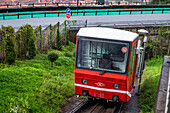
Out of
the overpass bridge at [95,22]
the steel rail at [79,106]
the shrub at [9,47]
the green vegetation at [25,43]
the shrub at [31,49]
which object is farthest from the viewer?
the overpass bridge at [95,22]

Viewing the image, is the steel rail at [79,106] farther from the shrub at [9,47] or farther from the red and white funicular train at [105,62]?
the shrub at [9,47]

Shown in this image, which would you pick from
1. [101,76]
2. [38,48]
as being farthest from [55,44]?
[101,76]

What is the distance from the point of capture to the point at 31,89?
10.6 metres

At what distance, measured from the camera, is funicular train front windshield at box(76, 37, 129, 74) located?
9055mm

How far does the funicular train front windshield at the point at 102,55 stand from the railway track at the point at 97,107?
2.03 meters

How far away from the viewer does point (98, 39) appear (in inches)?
361

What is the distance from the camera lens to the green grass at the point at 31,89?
355 inches

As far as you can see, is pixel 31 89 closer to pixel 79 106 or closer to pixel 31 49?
pixel 79 106

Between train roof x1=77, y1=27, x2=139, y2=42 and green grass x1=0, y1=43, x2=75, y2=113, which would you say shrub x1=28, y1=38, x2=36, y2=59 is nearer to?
green grass x1=0, y1=43, x2=75, y2=113

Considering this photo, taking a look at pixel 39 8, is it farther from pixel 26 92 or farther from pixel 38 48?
pixel 26 92

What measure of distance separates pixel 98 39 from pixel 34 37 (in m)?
8.67

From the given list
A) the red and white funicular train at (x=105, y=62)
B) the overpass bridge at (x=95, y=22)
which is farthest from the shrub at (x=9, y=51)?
the overpass bridge at (x=95, y=22)

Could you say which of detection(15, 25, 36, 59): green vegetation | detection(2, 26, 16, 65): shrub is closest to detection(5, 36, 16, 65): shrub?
detection(2, 26, 16, 65): shrub

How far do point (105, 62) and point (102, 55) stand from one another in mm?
314
